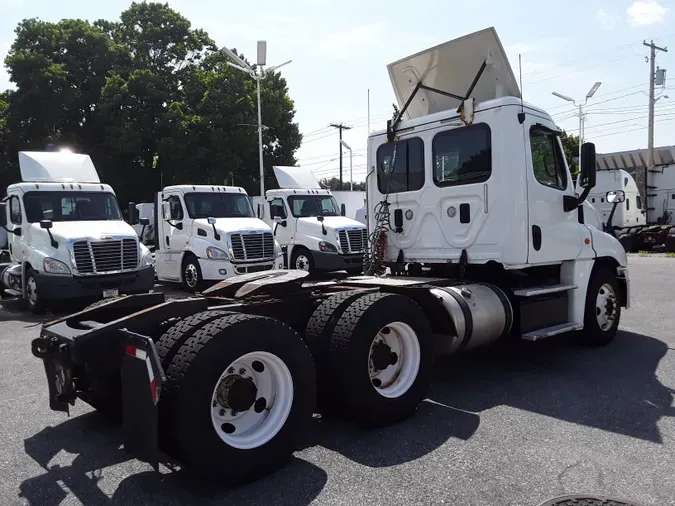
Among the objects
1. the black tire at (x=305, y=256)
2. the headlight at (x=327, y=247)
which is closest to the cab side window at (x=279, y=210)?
the black tire at (x=305, y=256)

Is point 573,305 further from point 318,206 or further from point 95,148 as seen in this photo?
point 95,148

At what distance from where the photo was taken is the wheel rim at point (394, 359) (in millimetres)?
4605

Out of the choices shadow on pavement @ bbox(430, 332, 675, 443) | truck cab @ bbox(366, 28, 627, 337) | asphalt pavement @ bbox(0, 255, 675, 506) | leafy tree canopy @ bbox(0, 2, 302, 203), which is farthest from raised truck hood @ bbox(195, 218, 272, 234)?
leafy tree canopy @ bbox(0, 2, 302, 203)

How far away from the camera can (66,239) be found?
10547 mm

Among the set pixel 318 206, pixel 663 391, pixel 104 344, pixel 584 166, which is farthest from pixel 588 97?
pixel 104 344

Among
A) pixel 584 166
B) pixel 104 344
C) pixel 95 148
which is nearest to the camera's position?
pixel 104 344

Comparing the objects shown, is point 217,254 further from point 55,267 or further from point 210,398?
point 210,398

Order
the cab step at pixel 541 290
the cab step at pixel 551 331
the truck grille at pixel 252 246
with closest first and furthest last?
the cab step at pixel 551 331, the cab step at pixel 541 290, the truck grille at pixel 252 246

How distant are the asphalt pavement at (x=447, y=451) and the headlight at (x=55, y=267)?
4703 mm

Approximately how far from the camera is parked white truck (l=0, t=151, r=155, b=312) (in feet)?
34.3

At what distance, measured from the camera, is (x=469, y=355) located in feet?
22.4

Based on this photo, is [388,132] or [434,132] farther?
[388,132]

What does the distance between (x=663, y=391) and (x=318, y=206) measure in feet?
39.1

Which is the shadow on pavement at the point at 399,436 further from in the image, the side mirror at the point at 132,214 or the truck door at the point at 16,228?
the side mirror at the point at 132,214
